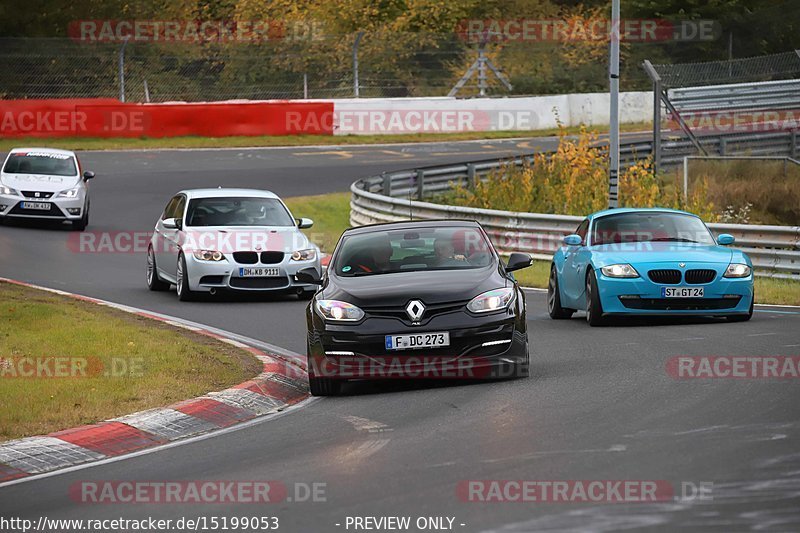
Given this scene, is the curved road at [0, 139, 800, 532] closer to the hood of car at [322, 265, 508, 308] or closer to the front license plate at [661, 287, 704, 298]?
the front license plate at [661, 287, 704, 298]

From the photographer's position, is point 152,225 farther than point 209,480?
Yes

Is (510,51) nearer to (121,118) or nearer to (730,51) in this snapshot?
(730,51)

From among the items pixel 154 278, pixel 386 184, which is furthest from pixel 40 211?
pixel 154 278

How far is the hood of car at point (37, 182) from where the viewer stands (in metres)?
29.8

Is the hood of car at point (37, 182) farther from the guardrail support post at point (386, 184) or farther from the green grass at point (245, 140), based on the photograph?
the green grass at point (245, 140)

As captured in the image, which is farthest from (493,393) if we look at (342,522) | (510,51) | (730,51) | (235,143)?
(730,51)

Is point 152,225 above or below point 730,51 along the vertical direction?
below

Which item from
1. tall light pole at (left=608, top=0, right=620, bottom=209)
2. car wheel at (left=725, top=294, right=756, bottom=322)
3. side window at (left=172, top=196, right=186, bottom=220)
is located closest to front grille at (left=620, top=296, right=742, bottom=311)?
car wheel at (left=725, top=294, right=756, bottom=322)

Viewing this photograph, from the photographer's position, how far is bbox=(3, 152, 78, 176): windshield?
30594mm

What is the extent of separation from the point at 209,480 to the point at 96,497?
654 millimetres

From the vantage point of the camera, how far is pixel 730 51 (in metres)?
56.5

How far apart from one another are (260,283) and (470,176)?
14.3m

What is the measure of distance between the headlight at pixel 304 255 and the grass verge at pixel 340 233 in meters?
3.94

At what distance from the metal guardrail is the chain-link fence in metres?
13.9
